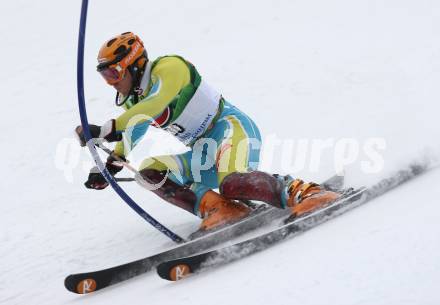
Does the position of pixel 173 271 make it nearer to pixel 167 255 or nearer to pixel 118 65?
pixel 167 255

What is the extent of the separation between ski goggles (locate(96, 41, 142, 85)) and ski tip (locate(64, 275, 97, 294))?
1524 millimetres

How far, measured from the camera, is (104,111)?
10.3 m

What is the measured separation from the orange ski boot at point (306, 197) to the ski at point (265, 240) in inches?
3.4

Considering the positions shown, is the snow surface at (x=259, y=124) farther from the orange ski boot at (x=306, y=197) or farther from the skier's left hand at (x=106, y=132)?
the skier's left hand at (x=106, y=132)

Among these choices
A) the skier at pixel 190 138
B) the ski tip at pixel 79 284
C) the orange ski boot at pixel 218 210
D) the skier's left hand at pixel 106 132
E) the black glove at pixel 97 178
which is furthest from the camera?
the black glove at pixel 97 178

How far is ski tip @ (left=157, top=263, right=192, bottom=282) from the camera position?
449 cm

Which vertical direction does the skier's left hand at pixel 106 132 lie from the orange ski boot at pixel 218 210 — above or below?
above

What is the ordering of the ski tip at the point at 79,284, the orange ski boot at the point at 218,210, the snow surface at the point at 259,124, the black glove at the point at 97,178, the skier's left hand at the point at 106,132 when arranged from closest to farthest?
1. the snow surface at the point at 259,124
2. the ski tip at the point at 79,284
3. the skier's left hand at the point at 106,132
4. the orange ski boot at the point at 218,210
5. the black glove at the point at 97,178

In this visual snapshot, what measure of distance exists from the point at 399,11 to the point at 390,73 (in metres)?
2.38

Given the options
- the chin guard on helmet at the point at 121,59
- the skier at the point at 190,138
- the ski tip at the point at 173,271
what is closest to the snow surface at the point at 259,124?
the ski tip at the point at 173,271

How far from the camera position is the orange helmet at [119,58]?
17.9 ft

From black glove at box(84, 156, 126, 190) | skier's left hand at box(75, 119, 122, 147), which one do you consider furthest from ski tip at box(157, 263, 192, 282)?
black glove at box(84, 156, 126, 190)

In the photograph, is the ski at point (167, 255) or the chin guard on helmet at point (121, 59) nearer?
the ski at point (167, 255)

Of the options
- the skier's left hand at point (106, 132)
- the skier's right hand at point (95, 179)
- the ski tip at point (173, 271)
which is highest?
the skier's left hand at point (106, 132)
